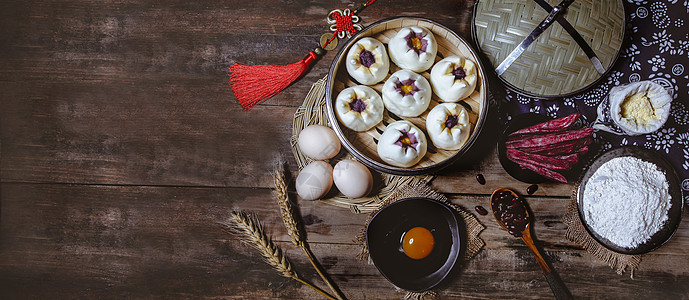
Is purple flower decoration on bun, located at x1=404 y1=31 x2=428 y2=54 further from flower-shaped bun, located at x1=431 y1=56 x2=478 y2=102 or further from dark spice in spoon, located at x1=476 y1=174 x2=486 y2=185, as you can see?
dark spice in spoon, located at x1=476 y1=174 x2=486 y2=185

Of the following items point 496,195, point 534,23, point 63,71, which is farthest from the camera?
point 63,71

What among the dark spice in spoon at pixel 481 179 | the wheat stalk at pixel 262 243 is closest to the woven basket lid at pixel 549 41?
the dark spice in spoon at pixel 481 179

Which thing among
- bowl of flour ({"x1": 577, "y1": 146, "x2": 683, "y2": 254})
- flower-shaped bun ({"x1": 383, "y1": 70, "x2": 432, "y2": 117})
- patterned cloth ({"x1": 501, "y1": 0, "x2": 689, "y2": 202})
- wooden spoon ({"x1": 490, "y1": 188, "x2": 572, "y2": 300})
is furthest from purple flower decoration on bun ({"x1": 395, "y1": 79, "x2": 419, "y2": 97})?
bowl of flour ({"x1": 577, "y1": 146, "x2": 683, "y2": 254})

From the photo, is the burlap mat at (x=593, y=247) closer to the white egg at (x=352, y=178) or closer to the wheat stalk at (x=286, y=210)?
the white egg at (x=352, y=178)

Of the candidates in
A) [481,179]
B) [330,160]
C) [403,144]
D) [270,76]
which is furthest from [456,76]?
[270,76]

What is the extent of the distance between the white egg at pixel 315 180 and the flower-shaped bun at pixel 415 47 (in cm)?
43

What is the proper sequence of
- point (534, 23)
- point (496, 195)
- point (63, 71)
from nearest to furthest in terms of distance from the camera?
point (534, 23), point (496, 195), point (63, 71)

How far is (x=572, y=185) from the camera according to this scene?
134cm

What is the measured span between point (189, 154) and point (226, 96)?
25 centimetres

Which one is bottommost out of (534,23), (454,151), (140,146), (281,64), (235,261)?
(235,261)

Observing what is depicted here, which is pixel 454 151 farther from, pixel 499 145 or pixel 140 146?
pixel 140 146

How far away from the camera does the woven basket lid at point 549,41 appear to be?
1.19m

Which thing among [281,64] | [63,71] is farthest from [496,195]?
[63,71]

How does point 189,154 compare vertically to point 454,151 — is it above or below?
below
